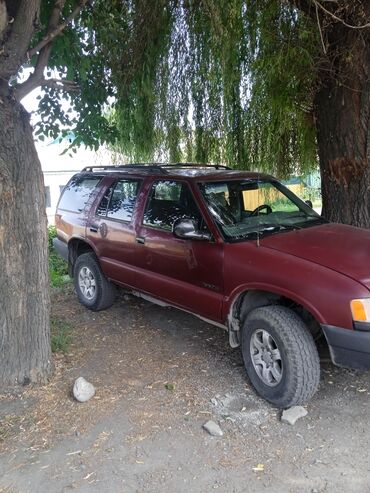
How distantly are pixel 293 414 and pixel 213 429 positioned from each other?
620 millimetres

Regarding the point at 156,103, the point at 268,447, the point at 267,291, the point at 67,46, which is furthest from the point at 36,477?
the point at 156,103

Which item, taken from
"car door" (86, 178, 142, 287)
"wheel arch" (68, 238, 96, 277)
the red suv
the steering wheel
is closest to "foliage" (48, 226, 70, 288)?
"wheel arch" (68, 238, 96, 277)

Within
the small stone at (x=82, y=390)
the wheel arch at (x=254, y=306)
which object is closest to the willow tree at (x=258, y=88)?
the wheel arch at (x=254, y=306)

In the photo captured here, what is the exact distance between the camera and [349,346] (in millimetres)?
3215

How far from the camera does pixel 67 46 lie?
5.25 meters

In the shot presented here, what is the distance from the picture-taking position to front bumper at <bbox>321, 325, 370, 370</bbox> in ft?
10.4

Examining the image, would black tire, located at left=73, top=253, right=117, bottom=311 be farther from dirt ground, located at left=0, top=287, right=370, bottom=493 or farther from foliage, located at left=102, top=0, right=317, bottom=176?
foliage, located at left=102, top=0, right=317, bottom=176

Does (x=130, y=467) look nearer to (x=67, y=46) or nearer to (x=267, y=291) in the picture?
(x=267, y=291)

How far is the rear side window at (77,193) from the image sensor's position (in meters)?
6.25

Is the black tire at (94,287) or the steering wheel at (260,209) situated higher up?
the steering wheel at (260,209)

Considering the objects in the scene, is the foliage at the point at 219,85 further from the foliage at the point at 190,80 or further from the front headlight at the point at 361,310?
the front headlight at the point at 361,310

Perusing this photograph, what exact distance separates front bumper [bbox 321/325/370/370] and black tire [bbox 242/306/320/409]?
9.6 inches

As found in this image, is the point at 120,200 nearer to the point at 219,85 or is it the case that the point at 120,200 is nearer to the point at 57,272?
the point at 219,85

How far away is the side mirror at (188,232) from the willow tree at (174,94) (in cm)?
119
